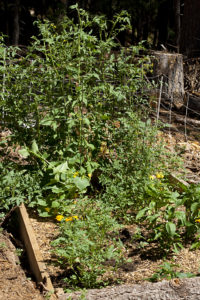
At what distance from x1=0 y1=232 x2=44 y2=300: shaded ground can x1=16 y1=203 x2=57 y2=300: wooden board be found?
93mm

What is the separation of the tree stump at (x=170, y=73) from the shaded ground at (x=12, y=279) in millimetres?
5389

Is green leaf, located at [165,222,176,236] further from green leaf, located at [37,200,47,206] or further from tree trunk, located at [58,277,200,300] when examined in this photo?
green leaf, located at [37,200,47,206]

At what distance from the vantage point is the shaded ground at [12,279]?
3186 millimetres

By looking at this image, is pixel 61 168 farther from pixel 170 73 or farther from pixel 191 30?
pixel 191 30

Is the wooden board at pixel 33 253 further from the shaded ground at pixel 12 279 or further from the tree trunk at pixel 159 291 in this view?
the tree trunk at pixel 159 291

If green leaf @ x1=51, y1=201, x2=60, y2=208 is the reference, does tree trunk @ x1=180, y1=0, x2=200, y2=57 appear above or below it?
above

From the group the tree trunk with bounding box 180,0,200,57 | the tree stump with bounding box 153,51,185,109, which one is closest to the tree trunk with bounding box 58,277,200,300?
the tree stump with bounding box 153,51,185,109

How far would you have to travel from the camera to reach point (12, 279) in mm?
3443

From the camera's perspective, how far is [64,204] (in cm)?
436

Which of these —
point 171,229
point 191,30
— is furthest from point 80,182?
point 191,30

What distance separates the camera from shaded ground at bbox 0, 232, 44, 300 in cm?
319

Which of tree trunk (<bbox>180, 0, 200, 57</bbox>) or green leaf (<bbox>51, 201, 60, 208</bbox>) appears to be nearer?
green leaf (<bbox>51, 201, 60, 208</bbox>)

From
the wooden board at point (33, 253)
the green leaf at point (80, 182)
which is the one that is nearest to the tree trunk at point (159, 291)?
the wooden board at point (33, 253)

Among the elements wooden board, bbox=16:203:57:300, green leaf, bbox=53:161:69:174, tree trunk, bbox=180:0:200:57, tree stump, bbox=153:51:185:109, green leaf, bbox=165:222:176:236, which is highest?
tree trunk, bbox=180:0:200:57
